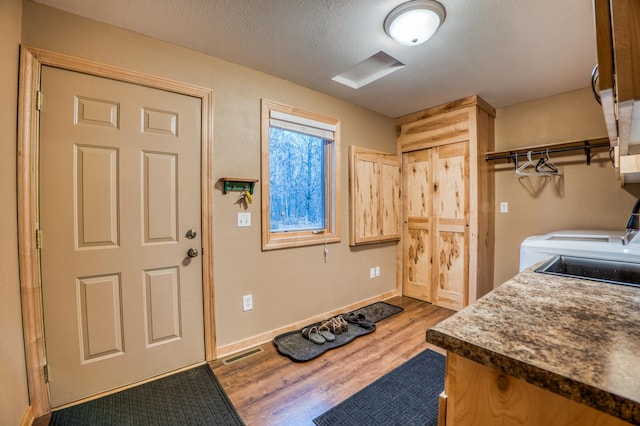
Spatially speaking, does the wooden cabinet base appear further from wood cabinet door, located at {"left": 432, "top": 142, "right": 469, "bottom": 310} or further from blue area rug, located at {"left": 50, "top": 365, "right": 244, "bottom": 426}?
wood cabinet door, located at {"left": 432, "top": 142, "right": 469, "bottom": 310}

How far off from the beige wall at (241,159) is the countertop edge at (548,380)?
73.2 inches

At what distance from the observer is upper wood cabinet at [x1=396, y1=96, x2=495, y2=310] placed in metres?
2.90

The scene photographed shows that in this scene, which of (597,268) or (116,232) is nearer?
(597,268)

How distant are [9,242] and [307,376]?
1.86 m

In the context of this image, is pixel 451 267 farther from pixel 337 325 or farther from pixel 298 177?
pixel 298 177

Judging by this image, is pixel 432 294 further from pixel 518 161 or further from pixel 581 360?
pixel 581 360

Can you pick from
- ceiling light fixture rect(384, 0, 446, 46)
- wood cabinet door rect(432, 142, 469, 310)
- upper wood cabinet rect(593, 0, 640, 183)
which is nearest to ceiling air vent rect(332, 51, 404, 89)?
ceiling light fixture rect(384, 0, 446, 46)

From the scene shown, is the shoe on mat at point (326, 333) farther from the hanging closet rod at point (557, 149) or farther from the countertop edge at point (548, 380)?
the hanging closet rod at point (557, 149)

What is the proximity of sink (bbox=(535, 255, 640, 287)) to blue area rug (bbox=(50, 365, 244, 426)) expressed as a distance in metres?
1.94

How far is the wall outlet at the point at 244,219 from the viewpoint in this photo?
2264 millimetres

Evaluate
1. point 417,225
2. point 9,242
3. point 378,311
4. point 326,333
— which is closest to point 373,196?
point 417,225

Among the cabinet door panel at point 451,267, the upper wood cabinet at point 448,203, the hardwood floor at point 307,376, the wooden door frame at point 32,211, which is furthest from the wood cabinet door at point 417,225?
the wooden door frame at point 32,211

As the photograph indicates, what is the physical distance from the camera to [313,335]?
2.47 metres

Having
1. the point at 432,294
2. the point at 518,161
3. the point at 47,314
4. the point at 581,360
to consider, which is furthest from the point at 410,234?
the point at 47,314
